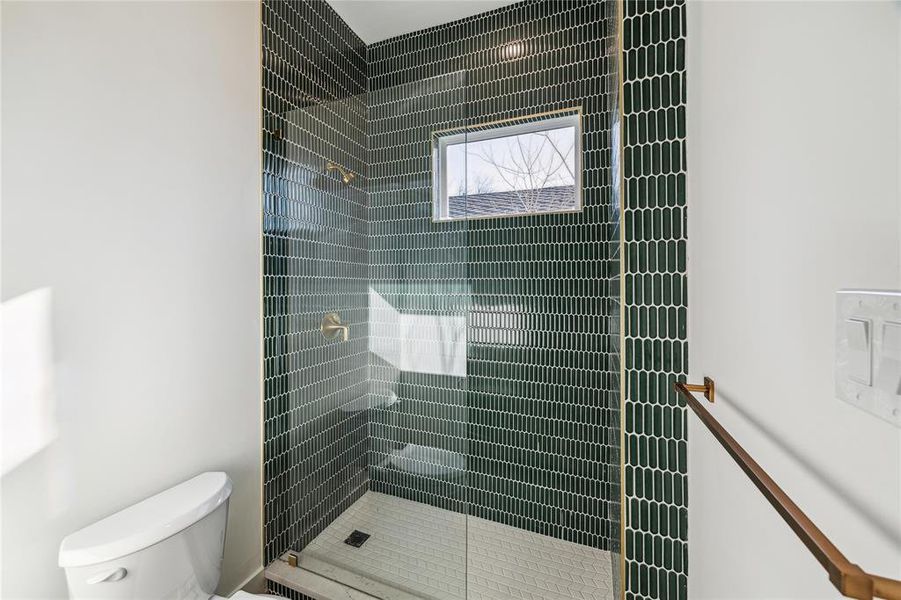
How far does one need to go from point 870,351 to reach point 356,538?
1958 mm

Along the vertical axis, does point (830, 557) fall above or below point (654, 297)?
below

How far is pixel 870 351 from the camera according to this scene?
1.26 ft

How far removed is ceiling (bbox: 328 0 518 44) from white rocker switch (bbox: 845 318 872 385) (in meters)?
2.31

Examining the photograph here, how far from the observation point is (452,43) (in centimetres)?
220

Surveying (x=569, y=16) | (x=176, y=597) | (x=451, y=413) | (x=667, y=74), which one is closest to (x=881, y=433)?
(x=667, y=74)

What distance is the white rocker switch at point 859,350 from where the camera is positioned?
0.39 metres

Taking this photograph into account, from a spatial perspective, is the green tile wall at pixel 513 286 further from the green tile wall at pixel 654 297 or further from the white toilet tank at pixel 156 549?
the white toilet tank at pixel 156 549

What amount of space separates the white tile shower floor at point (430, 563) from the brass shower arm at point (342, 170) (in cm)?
150

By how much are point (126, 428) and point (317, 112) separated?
152cm

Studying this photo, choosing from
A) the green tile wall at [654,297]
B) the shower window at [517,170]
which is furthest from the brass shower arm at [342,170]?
the green tile wall at [654,297]

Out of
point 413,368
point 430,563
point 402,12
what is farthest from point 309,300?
point 402,12

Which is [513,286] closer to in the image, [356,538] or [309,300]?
[309,300]

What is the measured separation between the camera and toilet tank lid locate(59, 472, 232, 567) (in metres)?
1.00

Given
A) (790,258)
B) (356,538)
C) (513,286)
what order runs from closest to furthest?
(790,258) < (356,538) < (513,286)
